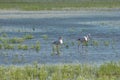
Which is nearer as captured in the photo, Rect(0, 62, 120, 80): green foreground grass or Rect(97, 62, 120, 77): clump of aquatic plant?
Rect(0, 62, 120, 80): green foreground grass

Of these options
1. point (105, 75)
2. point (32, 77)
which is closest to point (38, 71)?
point (32, 77)

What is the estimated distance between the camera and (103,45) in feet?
121

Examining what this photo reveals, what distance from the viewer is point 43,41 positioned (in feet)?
132

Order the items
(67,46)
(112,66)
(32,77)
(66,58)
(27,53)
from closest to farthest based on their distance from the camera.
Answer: (32,77), (112,66), (66,58), (27,53), (67,46)

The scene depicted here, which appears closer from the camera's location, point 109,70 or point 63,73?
point 63,73

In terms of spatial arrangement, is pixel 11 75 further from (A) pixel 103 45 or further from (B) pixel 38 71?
(A) pixel 103 45

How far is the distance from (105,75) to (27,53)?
9.92m

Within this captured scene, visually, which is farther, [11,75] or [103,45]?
[103,45]

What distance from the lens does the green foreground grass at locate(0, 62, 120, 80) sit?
21.8 m

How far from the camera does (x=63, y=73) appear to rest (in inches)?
896

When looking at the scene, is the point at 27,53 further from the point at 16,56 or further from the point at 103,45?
the point at 103,45

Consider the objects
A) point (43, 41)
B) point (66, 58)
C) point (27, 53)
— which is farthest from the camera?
point (43, 41)

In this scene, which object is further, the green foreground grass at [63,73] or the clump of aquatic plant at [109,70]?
the clump of aquatic plant at [109,70]

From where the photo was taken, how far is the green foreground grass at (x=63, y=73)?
2184 cm
